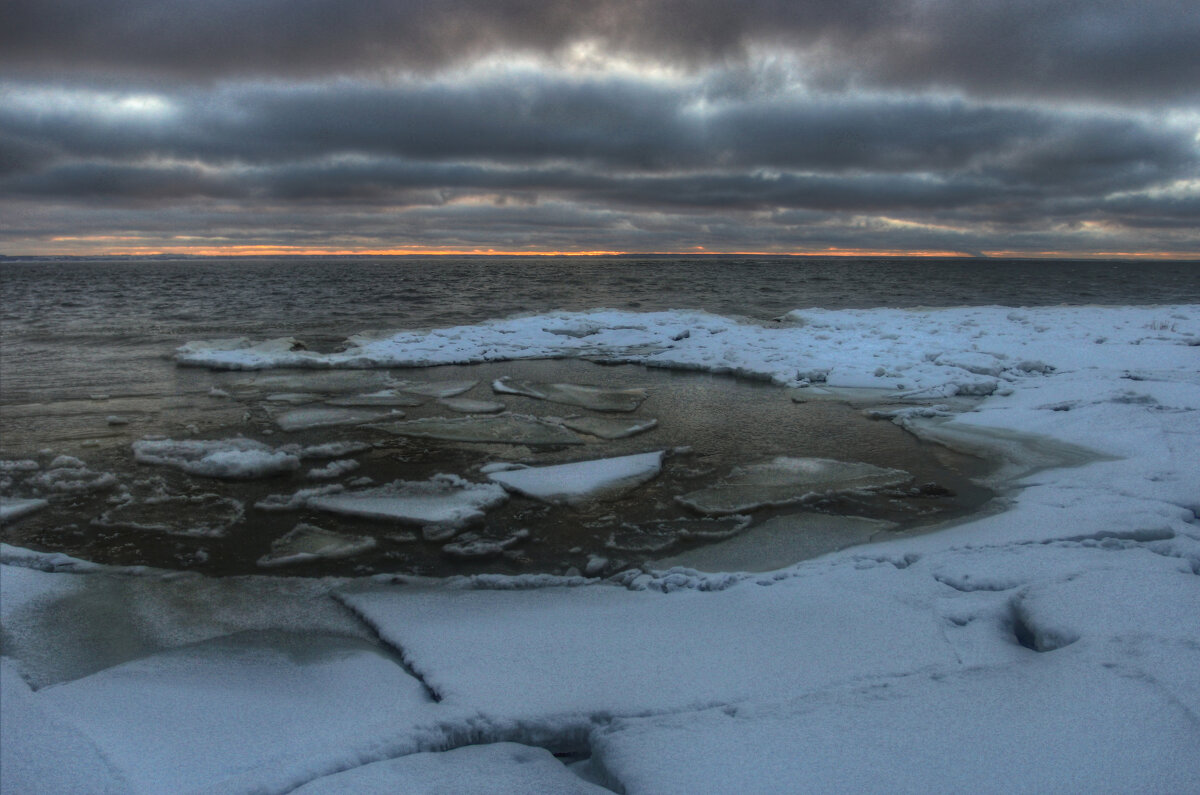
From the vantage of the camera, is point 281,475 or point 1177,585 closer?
point 1177,585

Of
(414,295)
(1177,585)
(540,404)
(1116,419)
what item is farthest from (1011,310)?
(414,295)

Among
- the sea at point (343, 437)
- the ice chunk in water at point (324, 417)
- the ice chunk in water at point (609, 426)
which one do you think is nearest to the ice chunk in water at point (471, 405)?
the sea at point (343, 437)

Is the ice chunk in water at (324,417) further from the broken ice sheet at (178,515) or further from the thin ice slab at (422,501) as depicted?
the thin ice slab at (422,501)

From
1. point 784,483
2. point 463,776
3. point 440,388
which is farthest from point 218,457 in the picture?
point 784,483

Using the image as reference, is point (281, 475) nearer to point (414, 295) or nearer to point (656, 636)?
point (656, 636)

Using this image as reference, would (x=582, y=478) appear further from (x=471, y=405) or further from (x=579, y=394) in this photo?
(x=579, y=394)

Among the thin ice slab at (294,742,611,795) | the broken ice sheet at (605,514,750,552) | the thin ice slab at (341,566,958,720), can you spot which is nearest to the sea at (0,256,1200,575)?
the broken ice sheet at (605,514,750,552)
